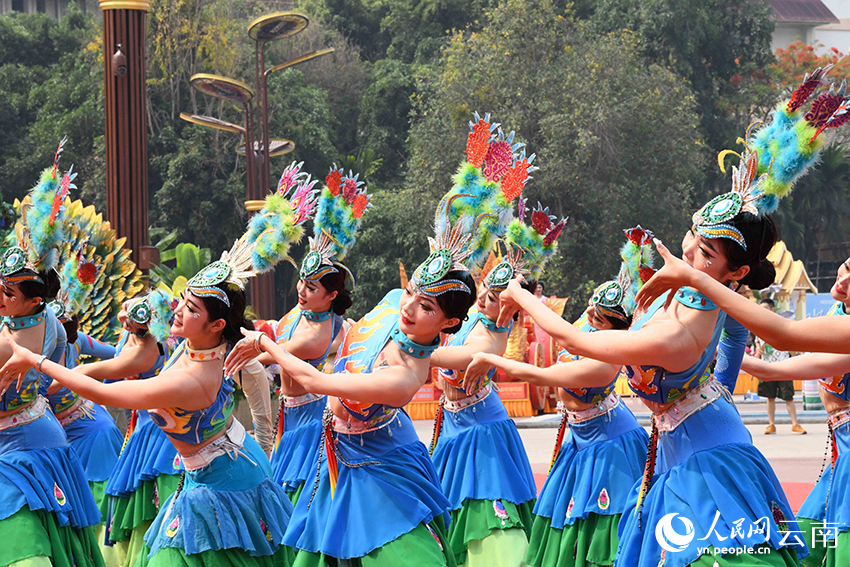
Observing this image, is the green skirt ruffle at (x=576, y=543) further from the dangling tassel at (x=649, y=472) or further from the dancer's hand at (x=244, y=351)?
the dancer's hand at (x=244, y=351)

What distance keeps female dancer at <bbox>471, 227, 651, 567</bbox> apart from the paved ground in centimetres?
311

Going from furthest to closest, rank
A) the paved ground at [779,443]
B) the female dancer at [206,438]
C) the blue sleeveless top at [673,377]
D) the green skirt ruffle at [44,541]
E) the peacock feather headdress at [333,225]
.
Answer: the paved ground at [779,443] → the peacock feather headdress at [333,225] → the green skirt ruffle at [44,541] → the female dancer at [206,438] → the blue sleeveless top at [673,377]

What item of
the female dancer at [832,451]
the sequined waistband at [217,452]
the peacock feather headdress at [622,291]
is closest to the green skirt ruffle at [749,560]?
the female dancer at [832,451]

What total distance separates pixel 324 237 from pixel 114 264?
243 inches

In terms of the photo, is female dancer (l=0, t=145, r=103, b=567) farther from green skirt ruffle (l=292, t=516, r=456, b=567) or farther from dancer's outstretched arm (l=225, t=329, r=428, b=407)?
green skirt ruffle (l=292, t=516, r=456, b=567)

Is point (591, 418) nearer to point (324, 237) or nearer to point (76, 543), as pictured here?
point (324, 237)

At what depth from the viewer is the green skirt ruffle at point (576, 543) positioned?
17.4ft

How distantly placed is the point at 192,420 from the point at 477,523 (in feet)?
6.84

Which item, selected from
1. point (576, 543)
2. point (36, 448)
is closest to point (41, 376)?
point (36, 448)

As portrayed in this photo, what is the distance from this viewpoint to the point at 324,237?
6910 mm

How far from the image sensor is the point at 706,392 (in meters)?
3.81

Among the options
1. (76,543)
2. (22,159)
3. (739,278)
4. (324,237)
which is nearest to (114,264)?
(324,237)

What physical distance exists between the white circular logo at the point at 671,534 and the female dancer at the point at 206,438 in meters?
1.82

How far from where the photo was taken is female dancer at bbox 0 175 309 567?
431cm
